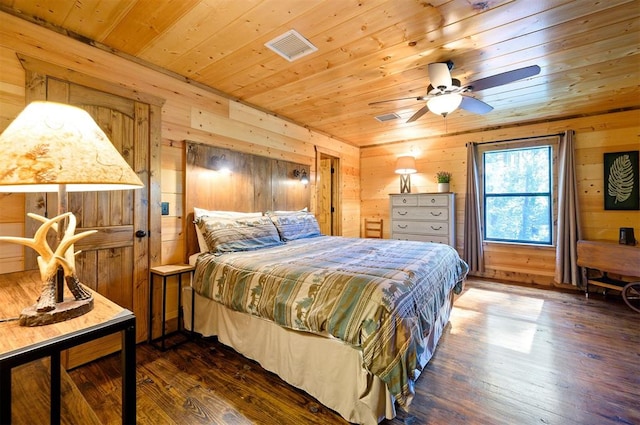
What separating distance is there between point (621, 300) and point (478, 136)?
2.83 metres

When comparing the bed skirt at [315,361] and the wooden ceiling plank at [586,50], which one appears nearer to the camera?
the bed skirt at [315,361]

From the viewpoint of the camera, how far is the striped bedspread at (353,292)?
4.82ft

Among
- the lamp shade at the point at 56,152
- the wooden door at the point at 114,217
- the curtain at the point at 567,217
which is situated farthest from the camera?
the curtain at the point at 567,217

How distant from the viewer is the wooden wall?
370 cm

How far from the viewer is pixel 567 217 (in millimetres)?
3881

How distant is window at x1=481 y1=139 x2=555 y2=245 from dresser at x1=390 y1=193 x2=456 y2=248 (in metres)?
0.67

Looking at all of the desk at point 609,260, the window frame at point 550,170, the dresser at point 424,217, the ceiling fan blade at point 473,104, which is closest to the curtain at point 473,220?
the window frame at point 550,170

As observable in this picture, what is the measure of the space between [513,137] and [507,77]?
2585 mm

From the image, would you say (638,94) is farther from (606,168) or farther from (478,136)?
(478,136)

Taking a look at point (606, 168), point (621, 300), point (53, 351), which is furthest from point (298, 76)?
point (621, 300)

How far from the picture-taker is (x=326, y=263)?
209 cm

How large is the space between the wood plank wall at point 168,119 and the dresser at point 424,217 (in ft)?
5.15

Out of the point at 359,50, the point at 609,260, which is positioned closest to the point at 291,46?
the point at 359,50

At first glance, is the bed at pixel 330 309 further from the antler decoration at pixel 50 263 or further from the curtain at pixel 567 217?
the curtain at pixel 567 217
